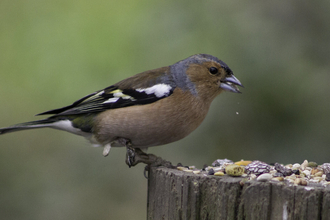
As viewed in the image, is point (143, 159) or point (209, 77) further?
point (209, 77)

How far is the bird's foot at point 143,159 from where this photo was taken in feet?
11.2

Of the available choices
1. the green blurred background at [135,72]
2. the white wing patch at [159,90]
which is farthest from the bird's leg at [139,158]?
the green blurred background at [135,72]

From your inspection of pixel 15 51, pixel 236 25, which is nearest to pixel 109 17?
pixel 15 51

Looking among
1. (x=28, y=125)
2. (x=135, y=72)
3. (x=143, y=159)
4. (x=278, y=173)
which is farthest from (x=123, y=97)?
(x=135, y=72)

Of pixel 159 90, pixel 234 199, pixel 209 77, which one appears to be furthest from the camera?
pixel 209 77

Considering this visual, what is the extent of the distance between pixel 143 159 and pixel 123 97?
2.91ft

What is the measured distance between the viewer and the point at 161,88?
13.3 ft

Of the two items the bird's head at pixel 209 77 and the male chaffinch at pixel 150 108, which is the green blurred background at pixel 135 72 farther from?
the male chaffinch at pixel 150 108

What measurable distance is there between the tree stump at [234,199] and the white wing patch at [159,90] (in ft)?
3.88

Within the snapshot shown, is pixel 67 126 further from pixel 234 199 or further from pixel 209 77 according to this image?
pixel 234 199

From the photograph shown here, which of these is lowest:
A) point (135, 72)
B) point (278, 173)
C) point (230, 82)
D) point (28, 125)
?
point (278, 173)

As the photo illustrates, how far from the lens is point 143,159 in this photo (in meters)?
3.52

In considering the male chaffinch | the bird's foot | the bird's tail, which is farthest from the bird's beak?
the bird's tail

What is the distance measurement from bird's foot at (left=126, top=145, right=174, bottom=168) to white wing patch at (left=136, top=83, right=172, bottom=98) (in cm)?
61
